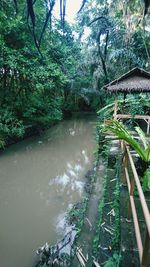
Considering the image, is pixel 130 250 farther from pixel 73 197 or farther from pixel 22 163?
pixel 22 163

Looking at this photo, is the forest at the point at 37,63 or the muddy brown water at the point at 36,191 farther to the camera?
the forest at the point at 37,63

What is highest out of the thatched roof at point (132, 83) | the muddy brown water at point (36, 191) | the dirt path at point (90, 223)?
the thatched roof at point (132, 83)

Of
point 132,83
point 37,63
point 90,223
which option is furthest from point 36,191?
point 37,63

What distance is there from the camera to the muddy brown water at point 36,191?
12.1 ft

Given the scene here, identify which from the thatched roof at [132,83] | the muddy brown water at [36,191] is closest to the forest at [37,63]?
the thatched roof at [132,83]

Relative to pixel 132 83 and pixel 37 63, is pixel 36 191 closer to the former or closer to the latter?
pixel 132 83

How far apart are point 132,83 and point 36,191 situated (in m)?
4.94

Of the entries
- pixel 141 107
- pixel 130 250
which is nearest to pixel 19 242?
pixel 130 250

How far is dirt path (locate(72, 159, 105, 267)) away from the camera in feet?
9.07

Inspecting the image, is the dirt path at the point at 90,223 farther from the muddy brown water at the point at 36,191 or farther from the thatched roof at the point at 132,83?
the thatched roof at the point at 132,83

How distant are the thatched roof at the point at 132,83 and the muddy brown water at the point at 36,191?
Answer: 255 cm

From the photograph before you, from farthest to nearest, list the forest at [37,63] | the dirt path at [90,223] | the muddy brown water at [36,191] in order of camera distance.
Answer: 1. the forest at [37,63]
2. the muddy brown water at [36,191]
3. the dirt path at [90,223]

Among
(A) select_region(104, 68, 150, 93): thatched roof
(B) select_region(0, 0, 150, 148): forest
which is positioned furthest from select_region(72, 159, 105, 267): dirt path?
(A) select_region(104, 68, 150, 93): thatched roof

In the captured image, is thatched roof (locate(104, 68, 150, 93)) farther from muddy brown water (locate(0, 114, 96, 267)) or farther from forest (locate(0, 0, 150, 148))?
muddy brown water (locate(0, 114, 96, 267))
